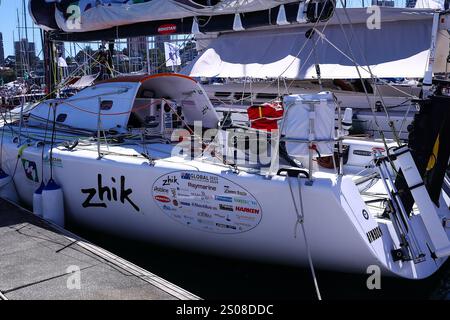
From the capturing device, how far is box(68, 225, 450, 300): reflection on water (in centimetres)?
401

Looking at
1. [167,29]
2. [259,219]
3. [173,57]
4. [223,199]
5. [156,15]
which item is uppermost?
[156,15]

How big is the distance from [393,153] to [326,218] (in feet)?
2.63

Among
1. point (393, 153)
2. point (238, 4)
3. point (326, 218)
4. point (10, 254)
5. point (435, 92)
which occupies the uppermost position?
point (238, 4)

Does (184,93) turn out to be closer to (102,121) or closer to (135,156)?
(102,121)

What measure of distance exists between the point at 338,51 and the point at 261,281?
201 inches

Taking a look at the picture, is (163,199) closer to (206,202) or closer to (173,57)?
(206,202)

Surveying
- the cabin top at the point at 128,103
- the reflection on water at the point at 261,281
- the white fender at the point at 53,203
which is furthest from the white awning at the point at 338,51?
the white fender at the point at 53,203

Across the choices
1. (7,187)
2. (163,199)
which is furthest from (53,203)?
(163,199)

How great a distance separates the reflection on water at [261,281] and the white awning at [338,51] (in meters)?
3.71

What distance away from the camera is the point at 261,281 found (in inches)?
167

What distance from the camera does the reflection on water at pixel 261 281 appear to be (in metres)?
4.01

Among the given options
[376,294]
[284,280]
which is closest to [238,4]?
[284,280]

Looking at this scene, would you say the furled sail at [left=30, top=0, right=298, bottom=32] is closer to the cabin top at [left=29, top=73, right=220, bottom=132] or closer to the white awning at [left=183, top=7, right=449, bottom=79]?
the cabin top at [left=29, top=73, right=220, bottom=132]

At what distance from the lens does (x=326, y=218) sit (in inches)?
141
